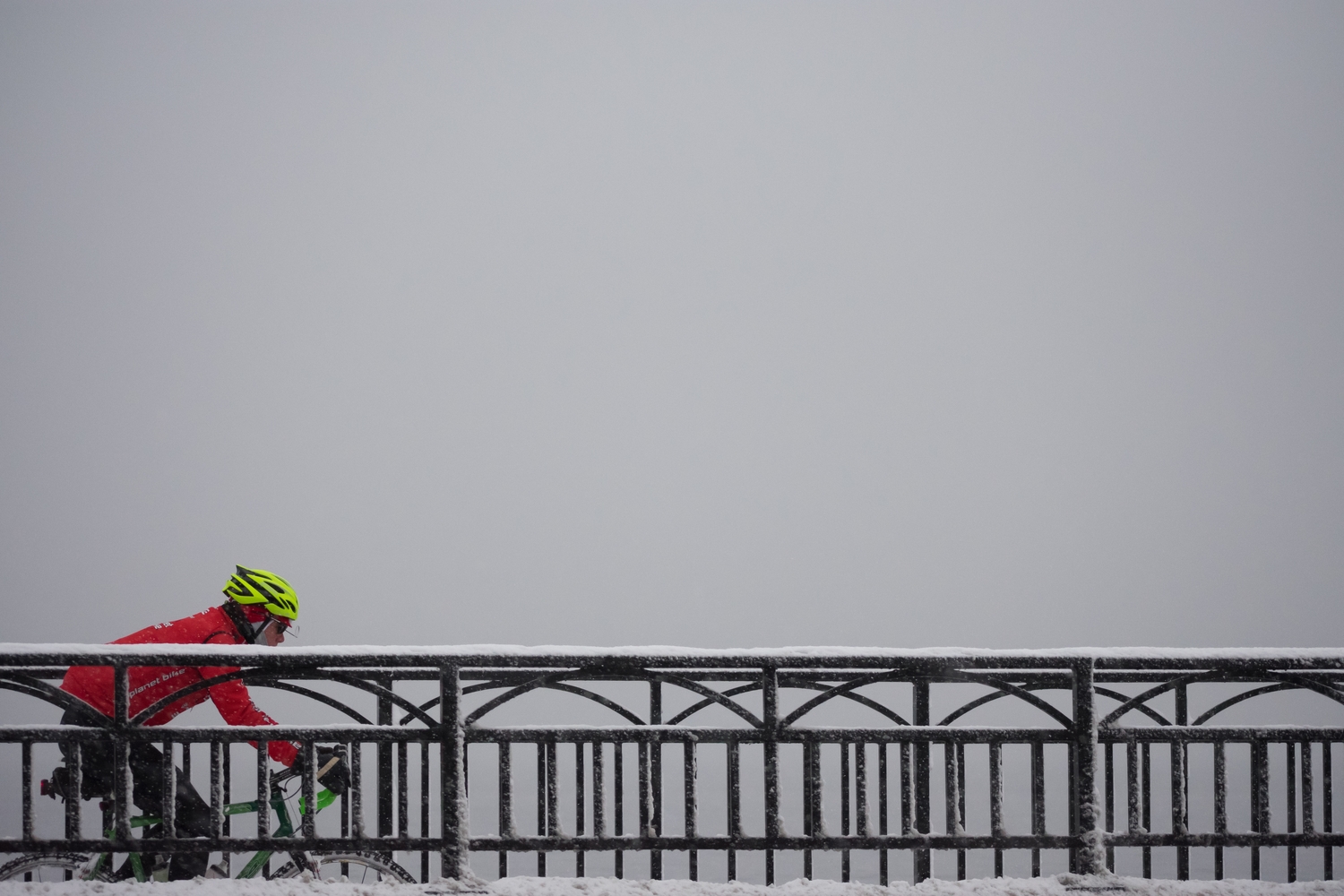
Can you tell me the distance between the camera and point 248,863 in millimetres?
5762

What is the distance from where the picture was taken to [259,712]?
5.93 meters

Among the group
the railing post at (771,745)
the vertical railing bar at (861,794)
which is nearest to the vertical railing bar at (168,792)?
the railing post at (771,745)

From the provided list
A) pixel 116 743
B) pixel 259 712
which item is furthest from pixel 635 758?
pixel 116 743

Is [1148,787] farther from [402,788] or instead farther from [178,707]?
[178,707]

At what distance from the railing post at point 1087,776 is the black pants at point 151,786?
5.21m

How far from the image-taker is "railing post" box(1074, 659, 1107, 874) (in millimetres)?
5961

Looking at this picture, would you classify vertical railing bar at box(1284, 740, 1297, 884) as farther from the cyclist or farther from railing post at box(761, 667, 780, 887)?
the cyclist

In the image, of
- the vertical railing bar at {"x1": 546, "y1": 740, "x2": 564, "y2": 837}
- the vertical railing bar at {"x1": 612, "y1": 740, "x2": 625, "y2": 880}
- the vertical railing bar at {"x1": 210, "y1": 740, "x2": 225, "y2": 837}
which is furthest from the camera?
the vertical railing bar at {"x1": 612, "y1": 740, "x2": 625, "y2": 880}

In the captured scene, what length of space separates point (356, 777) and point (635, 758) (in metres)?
1.84

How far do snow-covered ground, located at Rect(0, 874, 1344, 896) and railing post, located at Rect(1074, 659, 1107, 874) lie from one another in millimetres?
151

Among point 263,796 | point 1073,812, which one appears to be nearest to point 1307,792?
point 1073,812

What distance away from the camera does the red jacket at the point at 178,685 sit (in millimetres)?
5695

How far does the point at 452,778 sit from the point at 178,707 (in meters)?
1.72

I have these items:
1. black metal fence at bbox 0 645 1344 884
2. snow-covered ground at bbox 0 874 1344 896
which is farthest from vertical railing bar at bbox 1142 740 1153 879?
snow-covered ground at bbox 0 874 1344 896
